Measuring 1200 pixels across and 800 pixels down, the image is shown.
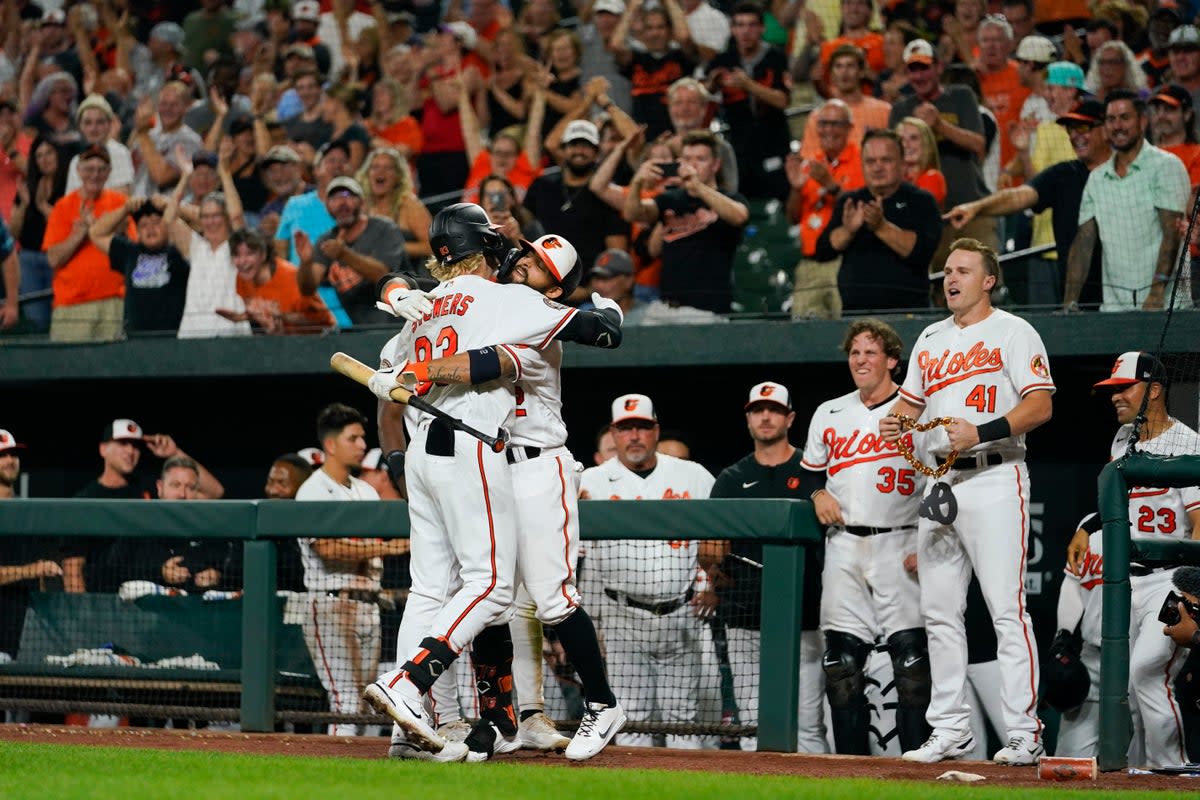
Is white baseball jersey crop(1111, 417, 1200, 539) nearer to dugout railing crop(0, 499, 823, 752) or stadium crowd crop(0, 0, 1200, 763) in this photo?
stadium crowd crop(0, 0, 1200, 763)

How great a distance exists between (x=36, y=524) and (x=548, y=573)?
2.72m

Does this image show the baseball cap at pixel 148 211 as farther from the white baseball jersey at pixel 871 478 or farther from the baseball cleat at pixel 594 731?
the baseball cleat at pixel 594 731

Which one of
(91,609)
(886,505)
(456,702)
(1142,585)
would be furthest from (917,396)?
(91,609)

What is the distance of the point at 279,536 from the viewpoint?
22.3 ft

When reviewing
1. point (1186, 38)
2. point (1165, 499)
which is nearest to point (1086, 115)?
point (1186, 38)

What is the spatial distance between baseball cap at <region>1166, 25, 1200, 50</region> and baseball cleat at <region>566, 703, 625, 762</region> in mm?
5327

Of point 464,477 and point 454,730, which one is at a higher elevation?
point 464,477

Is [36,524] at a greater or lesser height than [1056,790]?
greater

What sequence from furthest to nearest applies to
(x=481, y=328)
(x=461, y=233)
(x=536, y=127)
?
(x=536, y=127)
(x=461, y=233)
(x=481, y=328)

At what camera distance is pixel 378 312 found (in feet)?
30.1

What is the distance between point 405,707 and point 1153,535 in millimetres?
3300

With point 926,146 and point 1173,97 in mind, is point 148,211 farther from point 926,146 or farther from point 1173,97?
point 1173,97

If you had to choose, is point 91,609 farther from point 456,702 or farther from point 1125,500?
point 1125,500

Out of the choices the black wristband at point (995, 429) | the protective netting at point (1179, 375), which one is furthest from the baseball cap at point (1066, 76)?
the black wristband at point (995, 429)
